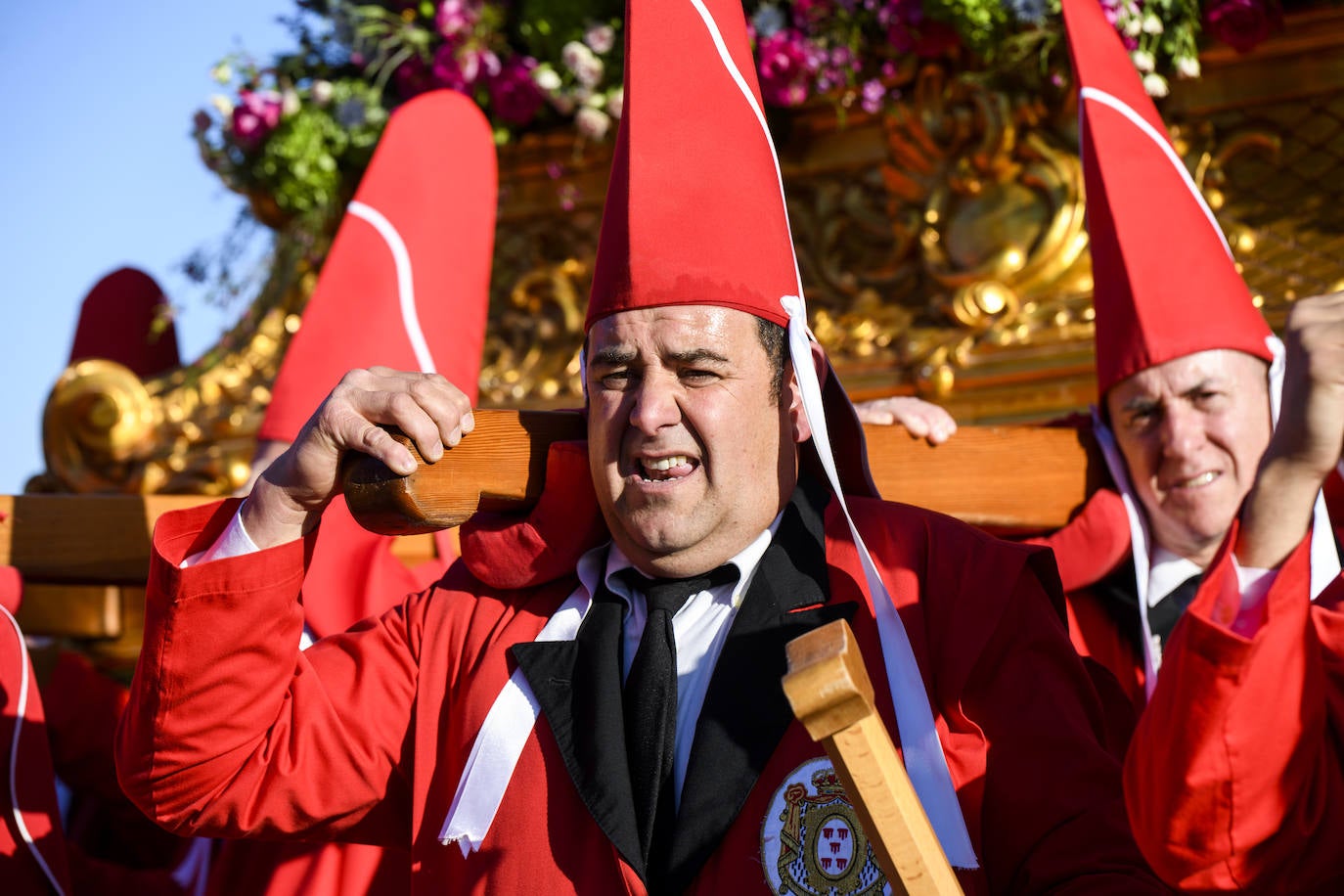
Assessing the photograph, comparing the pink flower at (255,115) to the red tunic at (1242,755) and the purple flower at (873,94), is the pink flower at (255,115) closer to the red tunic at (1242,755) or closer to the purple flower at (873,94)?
the purple flower at (873,94)

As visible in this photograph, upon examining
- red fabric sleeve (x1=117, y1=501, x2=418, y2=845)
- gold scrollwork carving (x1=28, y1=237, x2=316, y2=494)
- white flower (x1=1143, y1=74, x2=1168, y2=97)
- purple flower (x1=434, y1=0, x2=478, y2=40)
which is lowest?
red fabric sleeve (x1=117, y1=501, x2=418, y2=845)

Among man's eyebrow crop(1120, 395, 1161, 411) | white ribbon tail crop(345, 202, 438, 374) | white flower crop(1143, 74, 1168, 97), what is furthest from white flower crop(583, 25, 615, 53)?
man's eyebrow crop(1120, 395, 1161, 411)

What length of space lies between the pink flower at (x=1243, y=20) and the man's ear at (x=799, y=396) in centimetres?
182

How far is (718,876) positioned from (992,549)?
2.01ft

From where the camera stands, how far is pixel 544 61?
4.47m

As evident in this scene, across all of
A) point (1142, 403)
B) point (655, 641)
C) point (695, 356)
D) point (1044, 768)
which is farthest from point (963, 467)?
point (1044, 768)

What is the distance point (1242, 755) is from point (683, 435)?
970mm

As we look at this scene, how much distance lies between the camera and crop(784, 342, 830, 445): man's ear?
2.37m

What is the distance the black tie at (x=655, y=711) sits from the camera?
198cm

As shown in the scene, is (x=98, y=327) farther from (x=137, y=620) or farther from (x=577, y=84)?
(x=577, y=84)

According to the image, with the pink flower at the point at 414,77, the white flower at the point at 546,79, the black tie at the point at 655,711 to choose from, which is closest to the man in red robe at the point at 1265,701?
the black tie at the point at 655,711

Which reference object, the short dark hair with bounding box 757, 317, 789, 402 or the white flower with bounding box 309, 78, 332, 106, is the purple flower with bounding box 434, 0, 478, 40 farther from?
the short dark hair with bounding box 757, 317, 789, 402

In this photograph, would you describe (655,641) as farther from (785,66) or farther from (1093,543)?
(785,66)

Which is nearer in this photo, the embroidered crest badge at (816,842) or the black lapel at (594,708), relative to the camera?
the embroidered crest badge at (816,842)
